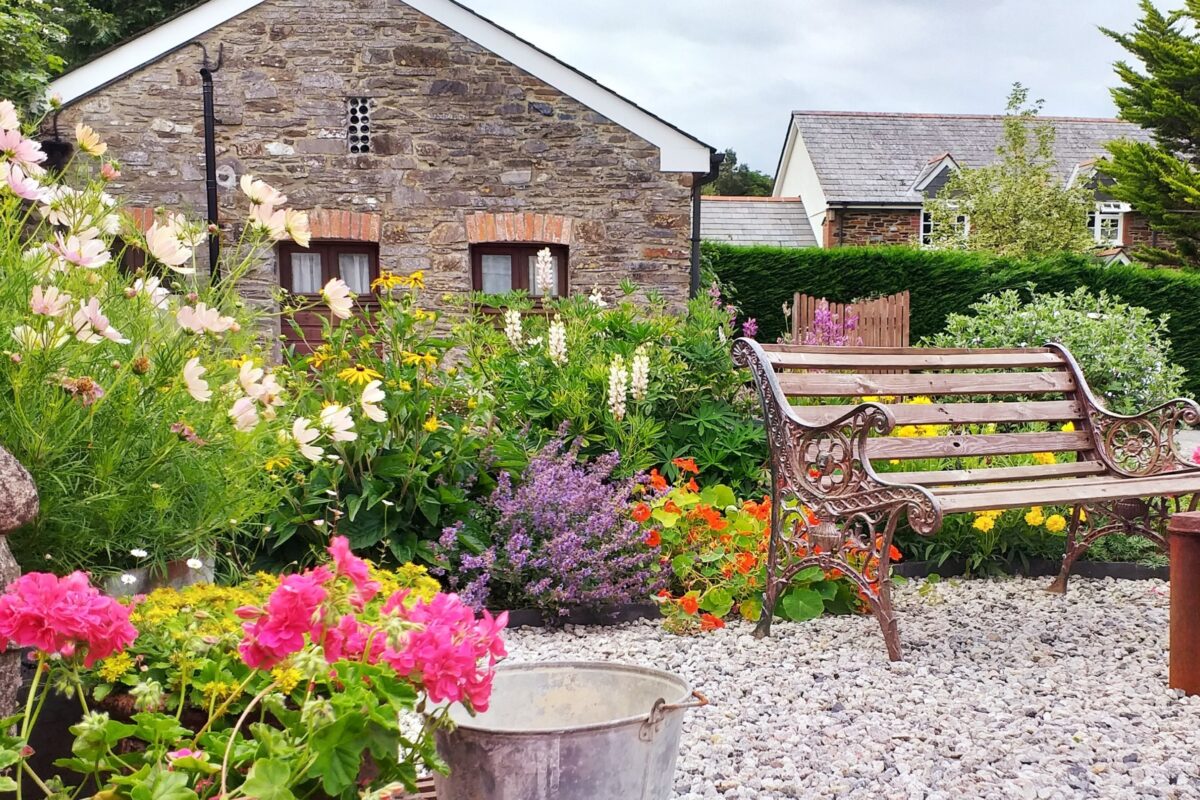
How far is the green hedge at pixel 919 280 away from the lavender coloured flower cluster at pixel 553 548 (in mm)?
11951

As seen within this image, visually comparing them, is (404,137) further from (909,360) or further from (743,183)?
(743,183)

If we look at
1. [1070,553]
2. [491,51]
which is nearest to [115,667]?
[1070,553]

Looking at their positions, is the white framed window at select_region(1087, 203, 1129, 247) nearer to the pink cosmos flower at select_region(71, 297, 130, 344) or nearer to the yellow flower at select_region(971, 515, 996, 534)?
the yellow flower at select_region(971, 515, 996, 534)

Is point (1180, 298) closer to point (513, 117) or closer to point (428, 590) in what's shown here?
point (513, 117)

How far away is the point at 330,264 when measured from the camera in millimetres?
10453

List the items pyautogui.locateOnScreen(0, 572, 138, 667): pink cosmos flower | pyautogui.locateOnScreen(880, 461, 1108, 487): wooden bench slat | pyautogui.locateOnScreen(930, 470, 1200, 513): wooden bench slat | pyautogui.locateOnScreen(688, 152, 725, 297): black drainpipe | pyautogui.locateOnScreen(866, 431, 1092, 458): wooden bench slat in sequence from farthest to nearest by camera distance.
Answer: pyautogui.locateOnScreen(688, 152, 725, 297): black drainpipe → pyautogui.locateOnScreen(880, 461, 1108, 487): wooden bench slat → pyautogui.locateOnScreen(866, 431, 1092, 458): wooden bench slat → pyautogui.locateOnScreen(930, 470, 1200, 513): wooden bench slat → pyautogui.locateOnScreen(0, 572, 138, 667): pink cosmos flower

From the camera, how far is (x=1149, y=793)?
8.20 feet

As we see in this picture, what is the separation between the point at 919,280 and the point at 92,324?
1527cm

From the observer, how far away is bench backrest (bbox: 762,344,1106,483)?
13.6ft

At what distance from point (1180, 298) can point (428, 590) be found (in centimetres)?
1629

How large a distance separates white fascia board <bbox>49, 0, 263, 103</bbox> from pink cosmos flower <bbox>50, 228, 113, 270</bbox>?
8.52 meters

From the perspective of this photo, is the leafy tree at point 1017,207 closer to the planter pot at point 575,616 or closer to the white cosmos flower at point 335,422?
the planter pot at point 575,616

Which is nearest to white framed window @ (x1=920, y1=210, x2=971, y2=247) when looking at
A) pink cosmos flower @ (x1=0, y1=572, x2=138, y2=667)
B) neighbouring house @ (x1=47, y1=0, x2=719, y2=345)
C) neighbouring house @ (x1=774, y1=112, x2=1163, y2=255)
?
neighbouring house @ (x1=774, y1=112, x2=1163, y2=255)

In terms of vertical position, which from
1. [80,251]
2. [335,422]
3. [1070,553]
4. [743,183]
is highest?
[743,183]
